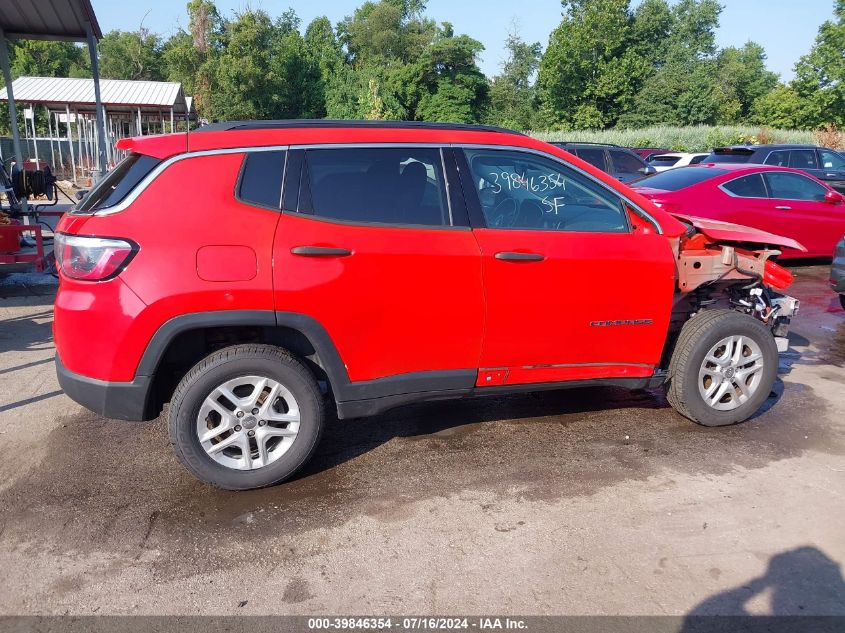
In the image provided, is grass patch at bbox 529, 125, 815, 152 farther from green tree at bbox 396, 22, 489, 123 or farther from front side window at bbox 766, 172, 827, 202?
front side window at bbox 766, 172, 827, 202

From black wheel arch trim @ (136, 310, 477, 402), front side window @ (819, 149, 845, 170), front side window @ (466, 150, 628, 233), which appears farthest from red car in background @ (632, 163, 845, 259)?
black wheel arch trim @ (136, 310, 477, 402)

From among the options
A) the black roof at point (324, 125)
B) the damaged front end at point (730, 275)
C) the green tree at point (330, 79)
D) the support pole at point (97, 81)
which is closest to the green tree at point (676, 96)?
the green tree at point (330, 79)

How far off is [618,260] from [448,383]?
4.19 feet

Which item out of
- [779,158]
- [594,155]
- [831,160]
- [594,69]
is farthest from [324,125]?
[594,69]

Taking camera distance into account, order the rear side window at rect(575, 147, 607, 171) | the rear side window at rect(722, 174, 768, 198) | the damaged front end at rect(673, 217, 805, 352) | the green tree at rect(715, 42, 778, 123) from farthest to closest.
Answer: the green tree at rect(715, 42, 778, 123) → the rear side window at rect(575, 147, 607, 171) → the rear side window at rect(722, 174, 768, 198) → the damaged front end at rect(673, 217, 805, 352)

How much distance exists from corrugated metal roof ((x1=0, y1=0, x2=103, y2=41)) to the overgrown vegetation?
1452 inches

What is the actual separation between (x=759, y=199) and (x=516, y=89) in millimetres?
63483

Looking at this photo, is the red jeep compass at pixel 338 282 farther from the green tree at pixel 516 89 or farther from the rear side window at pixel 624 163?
the green tree at pixel 516 89

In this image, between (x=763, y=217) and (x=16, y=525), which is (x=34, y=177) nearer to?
(x=16, y=525)

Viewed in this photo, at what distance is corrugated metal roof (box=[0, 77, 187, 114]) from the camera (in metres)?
22.2

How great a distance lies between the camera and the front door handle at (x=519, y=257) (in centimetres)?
404

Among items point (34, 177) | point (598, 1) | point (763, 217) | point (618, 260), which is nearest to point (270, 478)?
point (618, 260)

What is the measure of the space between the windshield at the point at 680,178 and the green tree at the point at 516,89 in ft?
185

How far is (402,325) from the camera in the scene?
3.93 metres
